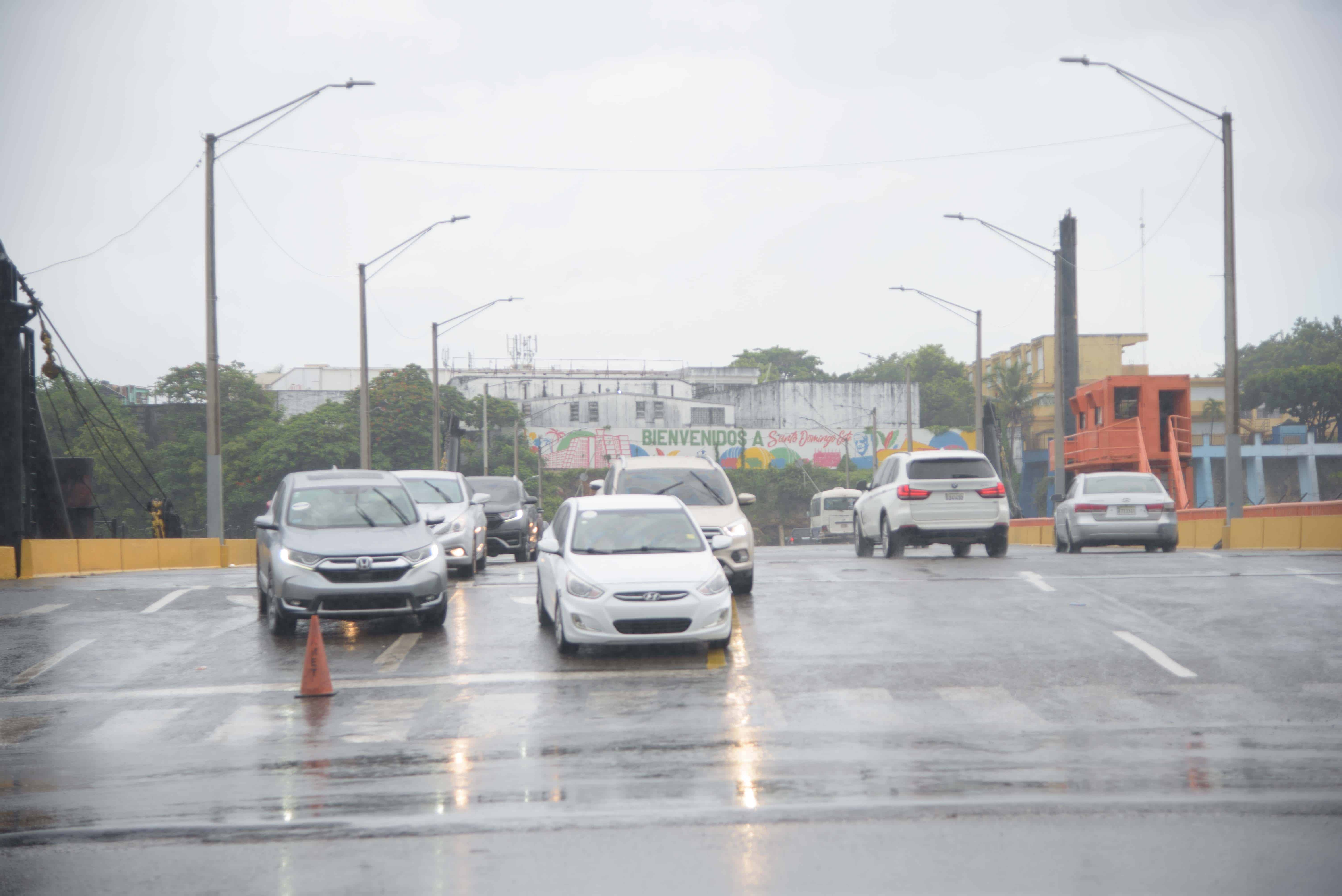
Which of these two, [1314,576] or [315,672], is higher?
[1314,576]

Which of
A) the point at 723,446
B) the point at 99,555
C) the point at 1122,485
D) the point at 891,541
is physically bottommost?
the point at 99,555

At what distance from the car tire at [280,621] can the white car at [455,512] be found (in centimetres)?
419

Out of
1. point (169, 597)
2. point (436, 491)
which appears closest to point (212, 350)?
point (436, 491)

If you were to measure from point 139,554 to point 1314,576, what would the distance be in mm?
20427

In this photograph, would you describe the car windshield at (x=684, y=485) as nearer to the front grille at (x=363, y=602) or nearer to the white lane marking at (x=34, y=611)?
the front grille at (x=363, y=602)

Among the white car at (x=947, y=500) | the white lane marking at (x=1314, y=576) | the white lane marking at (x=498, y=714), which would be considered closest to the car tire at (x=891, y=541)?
the white car at (x=947, y=500)

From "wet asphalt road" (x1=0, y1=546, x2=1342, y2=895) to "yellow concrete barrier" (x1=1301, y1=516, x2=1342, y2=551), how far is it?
26.5ft

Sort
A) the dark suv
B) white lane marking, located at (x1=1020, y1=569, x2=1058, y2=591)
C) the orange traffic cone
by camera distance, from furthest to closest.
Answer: the dark suv < white lane marking, located at (x1=1020, y1=569, x2=1058, y2=591) < the orange traffic cone

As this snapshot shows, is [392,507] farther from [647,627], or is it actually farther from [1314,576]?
[1314,576]

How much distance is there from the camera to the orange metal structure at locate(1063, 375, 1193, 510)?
40.6 m

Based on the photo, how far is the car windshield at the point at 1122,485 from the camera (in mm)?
23719

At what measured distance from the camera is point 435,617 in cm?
1442

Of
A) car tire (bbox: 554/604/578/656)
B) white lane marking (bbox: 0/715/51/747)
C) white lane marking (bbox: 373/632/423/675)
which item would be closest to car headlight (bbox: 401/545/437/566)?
white lane marking (bbox: 373/632/423/675)

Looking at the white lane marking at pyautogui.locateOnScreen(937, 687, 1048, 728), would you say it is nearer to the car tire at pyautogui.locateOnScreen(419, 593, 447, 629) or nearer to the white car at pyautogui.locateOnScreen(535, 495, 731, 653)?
the white car at pyautogui.locateOnScreen(535, 495, 731, 653)
